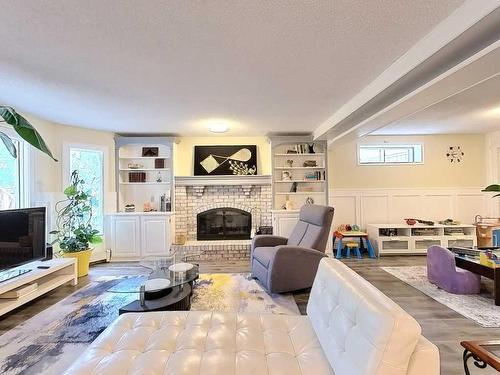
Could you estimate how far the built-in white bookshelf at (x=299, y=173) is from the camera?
571 cm

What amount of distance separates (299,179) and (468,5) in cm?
429

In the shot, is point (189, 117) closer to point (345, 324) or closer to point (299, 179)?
point (299, 179)

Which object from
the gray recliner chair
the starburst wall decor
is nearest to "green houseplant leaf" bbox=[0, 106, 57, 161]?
the gray recliner chair

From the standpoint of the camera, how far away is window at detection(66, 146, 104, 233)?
16.6 feet

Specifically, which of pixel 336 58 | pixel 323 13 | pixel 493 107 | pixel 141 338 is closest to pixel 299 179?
pixel 493 107

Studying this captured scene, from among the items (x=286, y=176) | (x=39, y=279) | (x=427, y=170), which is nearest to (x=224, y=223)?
(x=286, y=176)

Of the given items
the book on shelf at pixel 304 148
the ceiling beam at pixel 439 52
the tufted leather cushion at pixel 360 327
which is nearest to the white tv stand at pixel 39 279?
the tufted leather cushion at pixel 360 327

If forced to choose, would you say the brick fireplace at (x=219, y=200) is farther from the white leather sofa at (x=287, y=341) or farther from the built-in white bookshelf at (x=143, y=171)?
the white leather sofa at (x=287, y=341)

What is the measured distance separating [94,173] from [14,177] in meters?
1.27

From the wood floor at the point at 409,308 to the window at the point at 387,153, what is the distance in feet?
6.85

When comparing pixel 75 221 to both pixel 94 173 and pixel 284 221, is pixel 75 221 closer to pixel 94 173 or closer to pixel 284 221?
pixel 94 173

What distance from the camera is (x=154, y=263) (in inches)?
135

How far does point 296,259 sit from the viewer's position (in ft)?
11.1

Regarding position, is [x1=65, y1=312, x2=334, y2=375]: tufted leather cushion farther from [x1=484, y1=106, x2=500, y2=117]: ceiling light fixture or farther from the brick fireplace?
[x1=484, y1=106, x2=500, y2=117]: ceiling light fixture
